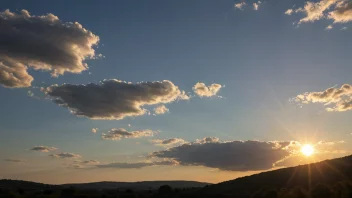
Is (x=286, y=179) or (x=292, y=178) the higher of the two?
(x=292, y=178)

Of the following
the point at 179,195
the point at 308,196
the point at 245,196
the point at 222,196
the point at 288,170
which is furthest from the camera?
the point at 288,170

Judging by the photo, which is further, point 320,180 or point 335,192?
point 320,180

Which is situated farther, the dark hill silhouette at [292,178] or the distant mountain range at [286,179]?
the dark hill silhouette at [292,178]

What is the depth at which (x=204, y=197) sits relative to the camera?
68438mm

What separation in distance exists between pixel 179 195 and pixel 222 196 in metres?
9.91

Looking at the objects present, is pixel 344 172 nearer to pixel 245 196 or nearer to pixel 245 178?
pixel 245 178

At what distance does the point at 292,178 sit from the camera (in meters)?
75.8

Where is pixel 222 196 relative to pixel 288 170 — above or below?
below

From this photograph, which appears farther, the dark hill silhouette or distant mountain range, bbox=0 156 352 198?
the dark hill silhouette

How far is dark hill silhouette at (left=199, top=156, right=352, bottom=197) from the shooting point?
70975mm

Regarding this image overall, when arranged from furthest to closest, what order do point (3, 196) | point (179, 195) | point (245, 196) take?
point (179, 195), point (245, 196), point (3, 196)

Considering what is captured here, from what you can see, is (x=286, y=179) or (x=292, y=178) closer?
(x=292, y=178)

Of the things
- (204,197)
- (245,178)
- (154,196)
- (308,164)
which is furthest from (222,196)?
(308,164)

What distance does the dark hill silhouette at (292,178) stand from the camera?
2794 inches
